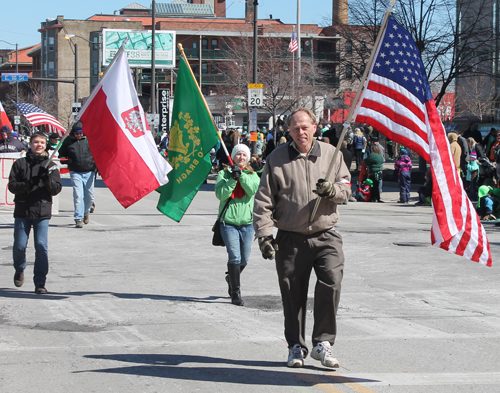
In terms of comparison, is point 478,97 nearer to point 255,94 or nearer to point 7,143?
point 255,94

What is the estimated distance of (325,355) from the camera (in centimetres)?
535

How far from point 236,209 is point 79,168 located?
712cm

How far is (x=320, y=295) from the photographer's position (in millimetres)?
5430

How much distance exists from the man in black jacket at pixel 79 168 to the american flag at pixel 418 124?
8.92 metres

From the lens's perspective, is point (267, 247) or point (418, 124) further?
point (418, 124)

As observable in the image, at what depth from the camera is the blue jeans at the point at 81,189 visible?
14.3 metres

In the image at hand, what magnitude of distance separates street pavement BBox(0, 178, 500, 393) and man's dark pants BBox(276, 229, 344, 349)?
322 millimetres

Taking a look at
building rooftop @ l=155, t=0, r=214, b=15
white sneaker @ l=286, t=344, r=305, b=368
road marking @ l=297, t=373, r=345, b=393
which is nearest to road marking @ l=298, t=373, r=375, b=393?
road marking @ l=297, t=373, r=345, b=393

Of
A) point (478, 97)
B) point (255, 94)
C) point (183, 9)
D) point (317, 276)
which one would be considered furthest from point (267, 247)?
point (183, 9)

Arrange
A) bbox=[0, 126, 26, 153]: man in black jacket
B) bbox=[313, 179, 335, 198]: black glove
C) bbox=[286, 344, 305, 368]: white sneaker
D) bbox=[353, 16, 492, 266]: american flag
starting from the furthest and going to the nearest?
bbox=[0, 126, 26, 153]: man in black jacket, bbox=[353, 16, 492, 266]: american flag, bbox=[286, 344, 305, 368]: white sneaker, bbox=[313, 179, 335, 198]: black glove

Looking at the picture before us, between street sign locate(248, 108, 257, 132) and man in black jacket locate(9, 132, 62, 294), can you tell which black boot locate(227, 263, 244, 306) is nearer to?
man in black jacket locate(9, 132, 62, 294)

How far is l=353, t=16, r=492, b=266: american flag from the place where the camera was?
6062 millimetres

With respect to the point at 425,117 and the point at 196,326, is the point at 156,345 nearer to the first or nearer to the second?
the point at 196,326

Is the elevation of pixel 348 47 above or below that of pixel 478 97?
above
